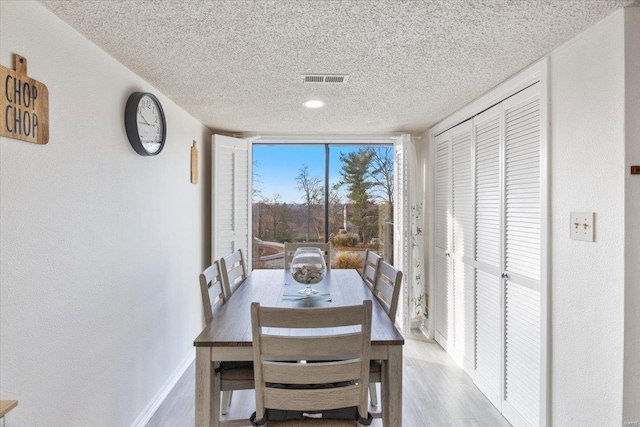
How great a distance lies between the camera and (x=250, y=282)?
2.85 metres

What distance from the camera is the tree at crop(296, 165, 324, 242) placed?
450cm

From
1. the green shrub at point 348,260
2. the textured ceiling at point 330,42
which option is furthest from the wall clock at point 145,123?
the green shrub at point 348,260

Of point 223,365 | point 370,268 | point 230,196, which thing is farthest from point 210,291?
point 230,196

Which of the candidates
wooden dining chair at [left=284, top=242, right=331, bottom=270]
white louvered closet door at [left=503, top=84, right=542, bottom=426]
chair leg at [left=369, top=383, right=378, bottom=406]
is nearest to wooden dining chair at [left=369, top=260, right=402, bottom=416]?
chair leg at [left=369, top=383, right=378, bottom=406]

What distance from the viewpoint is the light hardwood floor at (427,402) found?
7.84 feet

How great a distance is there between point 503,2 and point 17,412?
2392 millimetres

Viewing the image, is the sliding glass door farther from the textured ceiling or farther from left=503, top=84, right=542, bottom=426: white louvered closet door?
left=503, top=84, right=542, bottom=426: white louvered closet door

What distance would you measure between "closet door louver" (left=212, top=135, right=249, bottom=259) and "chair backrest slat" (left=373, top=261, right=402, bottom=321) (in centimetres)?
192

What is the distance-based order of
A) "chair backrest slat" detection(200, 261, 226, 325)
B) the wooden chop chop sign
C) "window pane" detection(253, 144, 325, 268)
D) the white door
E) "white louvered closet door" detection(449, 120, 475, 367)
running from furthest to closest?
"window pane" detection(253, 144, 325, 268), the white door, "white louvered closet door" detection(449, 120, 475, 367), "chair backrest slat" detection(200, 261, 226, 325), the wooden chop chop sign

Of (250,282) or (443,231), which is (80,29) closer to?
(250,282)

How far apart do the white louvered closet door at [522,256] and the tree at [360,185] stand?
2.17 metres

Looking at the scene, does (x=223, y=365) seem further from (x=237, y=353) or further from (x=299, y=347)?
(x=299, y=347)

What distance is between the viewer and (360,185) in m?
4.54

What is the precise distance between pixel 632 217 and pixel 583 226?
8.7 inches
